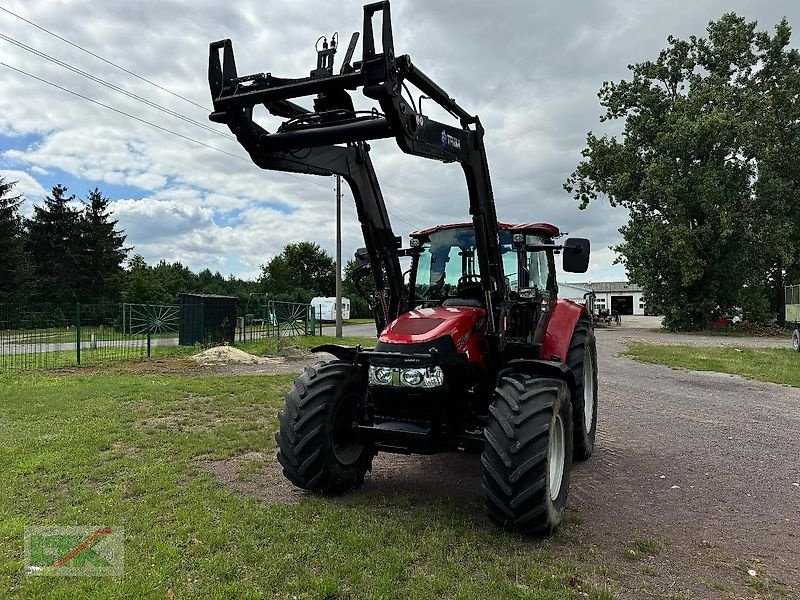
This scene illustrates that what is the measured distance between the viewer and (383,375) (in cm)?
443

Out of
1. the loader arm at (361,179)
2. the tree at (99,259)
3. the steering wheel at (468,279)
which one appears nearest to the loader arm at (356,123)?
the loader arm at (361,179)

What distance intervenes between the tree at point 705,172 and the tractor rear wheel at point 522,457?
1163 inches

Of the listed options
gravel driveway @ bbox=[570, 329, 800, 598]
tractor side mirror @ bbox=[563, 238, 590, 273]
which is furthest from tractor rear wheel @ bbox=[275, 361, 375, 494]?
tractor side mirror @ bbox=[563, 238, 590, 273]

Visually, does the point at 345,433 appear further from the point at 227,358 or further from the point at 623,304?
the point at 623,304

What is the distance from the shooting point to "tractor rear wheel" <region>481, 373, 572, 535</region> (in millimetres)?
3830

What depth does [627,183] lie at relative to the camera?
32531 millimetres

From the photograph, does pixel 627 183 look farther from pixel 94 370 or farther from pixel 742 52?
pixel 94 370

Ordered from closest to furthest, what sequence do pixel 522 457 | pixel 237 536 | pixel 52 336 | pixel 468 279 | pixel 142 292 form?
pixel 522 457, pixel 237 536, pixel 468 279, pixel 52 336, pixel 142 292

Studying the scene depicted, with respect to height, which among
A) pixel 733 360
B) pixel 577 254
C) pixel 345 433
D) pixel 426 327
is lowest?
pixel 733 360

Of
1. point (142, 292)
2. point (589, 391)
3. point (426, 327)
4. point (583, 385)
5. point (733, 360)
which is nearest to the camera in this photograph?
point (426, 327)

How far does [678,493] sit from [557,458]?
1.62 m

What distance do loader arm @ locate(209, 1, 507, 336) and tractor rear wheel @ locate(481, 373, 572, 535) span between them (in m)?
0.94

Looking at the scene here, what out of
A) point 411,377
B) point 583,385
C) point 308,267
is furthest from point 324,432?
point 308,267

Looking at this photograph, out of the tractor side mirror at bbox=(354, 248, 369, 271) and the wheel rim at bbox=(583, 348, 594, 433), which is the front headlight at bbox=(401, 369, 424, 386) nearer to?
the tractor side mirror at bbox=(354, 248, 369, 271)
